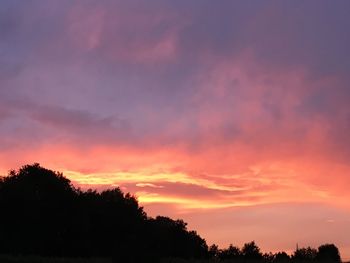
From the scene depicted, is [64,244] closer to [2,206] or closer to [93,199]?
[2,206]

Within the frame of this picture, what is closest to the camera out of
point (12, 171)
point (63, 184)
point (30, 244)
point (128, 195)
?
point (30, 244)

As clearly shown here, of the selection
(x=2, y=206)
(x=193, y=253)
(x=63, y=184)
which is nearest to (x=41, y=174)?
(x=63, y=184)

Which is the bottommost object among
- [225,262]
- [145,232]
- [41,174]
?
[225,262]

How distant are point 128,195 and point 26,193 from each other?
1409 inches

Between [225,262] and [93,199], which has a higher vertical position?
[93,199]

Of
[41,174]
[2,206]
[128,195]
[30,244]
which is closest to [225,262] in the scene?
[30,244]

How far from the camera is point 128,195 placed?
102 meters

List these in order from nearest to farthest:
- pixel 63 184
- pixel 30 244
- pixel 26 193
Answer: pixel 30 244 → pixel 26 193 → pixel 63 184

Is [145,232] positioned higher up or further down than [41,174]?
further down

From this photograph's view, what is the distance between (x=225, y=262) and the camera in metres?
38.2

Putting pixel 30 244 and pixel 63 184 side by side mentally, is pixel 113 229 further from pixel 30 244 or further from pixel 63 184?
pixel 30 244

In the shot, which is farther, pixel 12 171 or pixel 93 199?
pixel 93 199

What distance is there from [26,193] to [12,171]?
11.5 m

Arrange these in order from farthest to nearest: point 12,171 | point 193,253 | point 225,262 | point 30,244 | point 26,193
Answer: point 193,253 → point 12,171 → point 26,193 → point 30,244 → point 225,262
